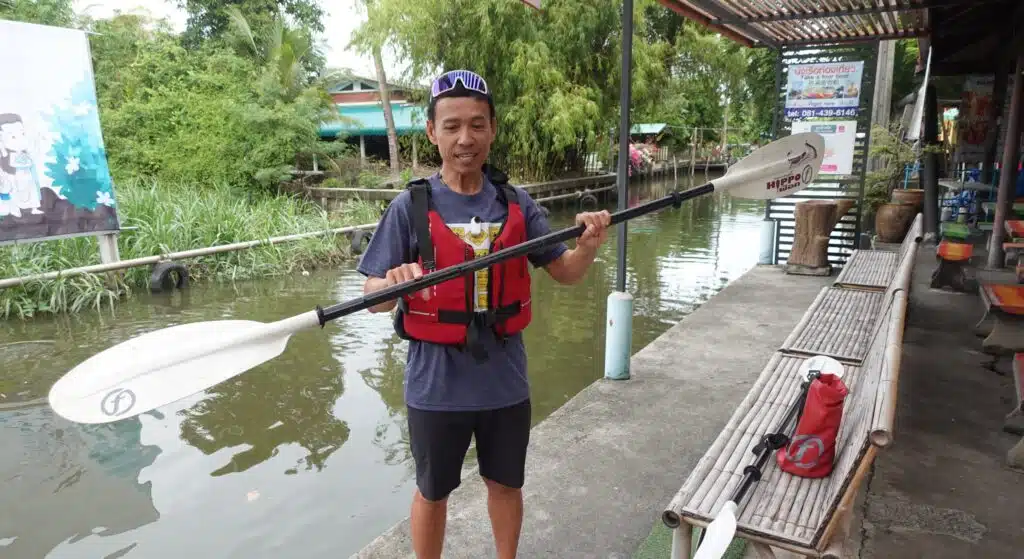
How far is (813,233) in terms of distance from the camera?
7.00 meters

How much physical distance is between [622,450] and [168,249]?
6900 millimetres

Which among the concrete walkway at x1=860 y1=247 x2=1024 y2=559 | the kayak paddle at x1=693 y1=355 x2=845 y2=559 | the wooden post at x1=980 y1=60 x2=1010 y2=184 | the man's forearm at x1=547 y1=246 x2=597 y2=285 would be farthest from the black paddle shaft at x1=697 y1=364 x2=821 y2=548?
the wooden post at x1=980 y1=60 x2=1010 y2=184

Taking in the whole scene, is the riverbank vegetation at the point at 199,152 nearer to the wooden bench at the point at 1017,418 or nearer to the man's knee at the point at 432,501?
the man's knee at the point at 432,501

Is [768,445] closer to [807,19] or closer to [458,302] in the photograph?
[458,302]

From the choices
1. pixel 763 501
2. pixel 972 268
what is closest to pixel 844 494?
pixel 763 501

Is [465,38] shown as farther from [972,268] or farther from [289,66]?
[972,268]

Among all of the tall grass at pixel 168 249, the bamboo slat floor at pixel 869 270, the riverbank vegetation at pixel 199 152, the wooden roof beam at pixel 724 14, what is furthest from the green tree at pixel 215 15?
the bamboo slat floor at pixel 869 270

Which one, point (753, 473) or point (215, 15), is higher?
point (215, 15)

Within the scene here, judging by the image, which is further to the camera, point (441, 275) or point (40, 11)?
point (40, 11)

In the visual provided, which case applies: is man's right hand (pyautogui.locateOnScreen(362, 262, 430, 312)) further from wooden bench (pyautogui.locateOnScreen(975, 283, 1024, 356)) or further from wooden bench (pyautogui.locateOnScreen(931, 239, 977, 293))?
wooden bench (pyautogui.locateOnScreen(931, 239, 977, 293))

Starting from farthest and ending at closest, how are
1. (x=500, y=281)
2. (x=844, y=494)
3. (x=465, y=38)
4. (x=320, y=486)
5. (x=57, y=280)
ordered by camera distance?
(x=465, y=38)
(x=57, y=280)
(x=320, y=486)
(x=500, y=281)
(x=844, y=494)

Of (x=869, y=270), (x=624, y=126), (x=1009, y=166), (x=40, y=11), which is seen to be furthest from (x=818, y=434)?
(x=40, y=11)

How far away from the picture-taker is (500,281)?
188cm

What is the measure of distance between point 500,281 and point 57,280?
657 centimetres
